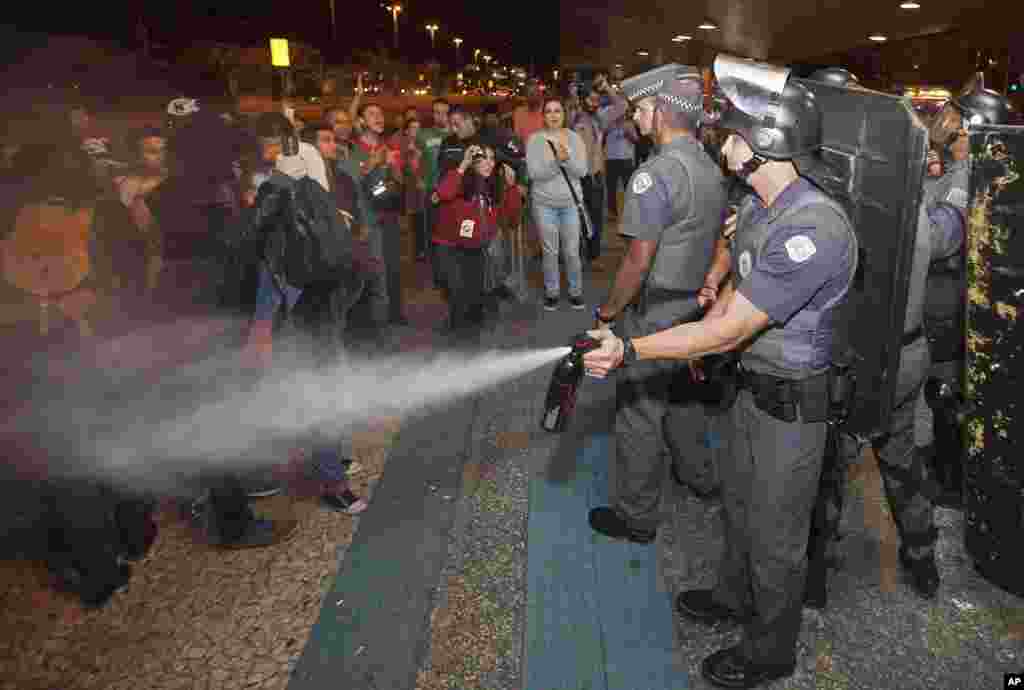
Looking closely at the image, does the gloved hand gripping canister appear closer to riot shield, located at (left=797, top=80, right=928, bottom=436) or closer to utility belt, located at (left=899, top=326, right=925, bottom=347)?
riot shield, located at (left=797, top=80, right=928, bottom=436)

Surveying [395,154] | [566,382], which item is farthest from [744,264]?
[395,154]

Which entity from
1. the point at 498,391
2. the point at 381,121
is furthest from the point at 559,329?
the point at 381,121

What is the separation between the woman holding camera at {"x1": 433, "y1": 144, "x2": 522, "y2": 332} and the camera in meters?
6.76

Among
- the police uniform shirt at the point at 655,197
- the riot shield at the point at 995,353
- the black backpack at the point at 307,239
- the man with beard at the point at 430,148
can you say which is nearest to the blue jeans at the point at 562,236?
the man with beard at the point at 430,148

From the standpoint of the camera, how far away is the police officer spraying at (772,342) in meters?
2.41

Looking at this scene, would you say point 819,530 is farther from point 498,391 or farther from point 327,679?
point 498,391

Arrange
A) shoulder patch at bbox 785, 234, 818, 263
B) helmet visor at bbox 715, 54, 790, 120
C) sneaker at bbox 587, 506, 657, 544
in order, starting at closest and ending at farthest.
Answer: shoulder patch at bbox 785, 234, 818, 263
helmet visor at bbox 715, 54, 790, 120
sneaker at bbox 587, 506, 657, 544

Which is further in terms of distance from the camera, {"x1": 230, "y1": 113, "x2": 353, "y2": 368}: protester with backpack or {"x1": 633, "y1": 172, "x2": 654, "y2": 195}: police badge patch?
{"x1": 230, "y1": 113, "x2": 353, "y2": 368}: protester with backpack

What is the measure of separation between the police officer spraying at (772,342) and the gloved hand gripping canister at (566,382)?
6 centimetres

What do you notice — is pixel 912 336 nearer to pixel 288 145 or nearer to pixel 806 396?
pixel 806 396

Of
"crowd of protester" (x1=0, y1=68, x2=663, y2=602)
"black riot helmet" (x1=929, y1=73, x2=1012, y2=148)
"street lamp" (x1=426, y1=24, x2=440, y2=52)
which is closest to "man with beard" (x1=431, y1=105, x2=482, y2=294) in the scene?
"crowd of protester" (x1=0, y1=68, x2=663, y2=602)

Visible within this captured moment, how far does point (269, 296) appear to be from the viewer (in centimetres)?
403

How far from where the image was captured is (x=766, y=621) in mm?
2754

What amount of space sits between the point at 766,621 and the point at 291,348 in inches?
109
